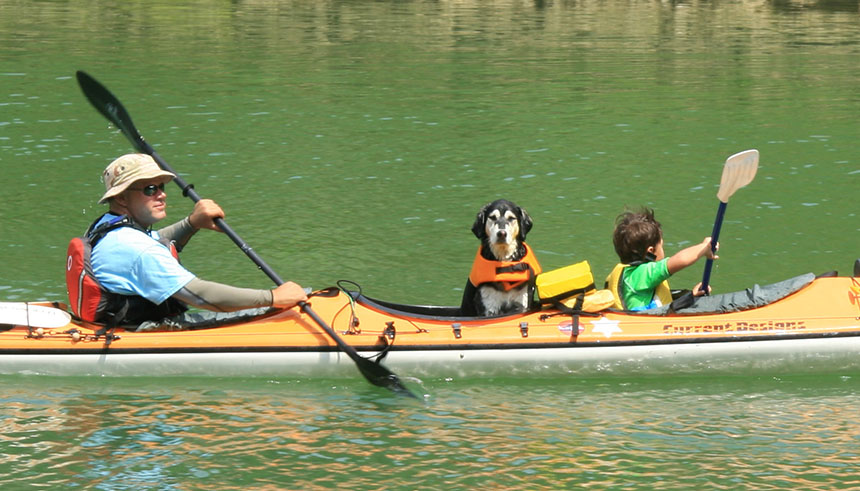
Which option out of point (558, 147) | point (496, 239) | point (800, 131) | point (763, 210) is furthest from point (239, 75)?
point (496, 239)

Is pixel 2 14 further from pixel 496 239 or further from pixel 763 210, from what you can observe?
pixel 496 239

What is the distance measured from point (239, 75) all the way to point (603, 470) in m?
12.9

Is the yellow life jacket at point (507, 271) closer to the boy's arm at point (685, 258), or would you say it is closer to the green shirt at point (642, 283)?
the green shirt at point (642, 283)

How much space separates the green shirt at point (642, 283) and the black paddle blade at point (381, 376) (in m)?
1.29

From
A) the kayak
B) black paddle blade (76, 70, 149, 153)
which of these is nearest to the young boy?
the kayak

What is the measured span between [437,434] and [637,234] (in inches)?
59.5

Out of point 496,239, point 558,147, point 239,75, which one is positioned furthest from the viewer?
point 239,75

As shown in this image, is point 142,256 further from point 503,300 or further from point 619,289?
point 619,289

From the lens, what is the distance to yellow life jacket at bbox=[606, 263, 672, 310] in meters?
7.00

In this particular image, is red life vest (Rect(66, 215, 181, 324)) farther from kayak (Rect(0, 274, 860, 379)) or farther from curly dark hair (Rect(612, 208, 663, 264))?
curly dark hair (Rect(612, 208, 663, 264))

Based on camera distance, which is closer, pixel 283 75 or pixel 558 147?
pixel 558 147

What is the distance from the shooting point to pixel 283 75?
17953mm

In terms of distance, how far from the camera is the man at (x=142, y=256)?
6574 mm

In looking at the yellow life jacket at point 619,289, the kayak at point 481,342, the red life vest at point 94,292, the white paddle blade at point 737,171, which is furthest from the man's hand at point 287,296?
the white paddle blade at point 737,171
